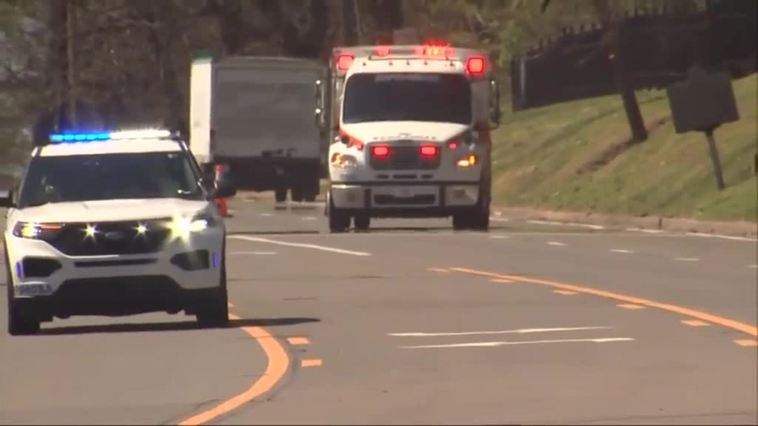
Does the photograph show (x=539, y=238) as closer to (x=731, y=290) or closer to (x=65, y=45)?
(x=731, y=290)

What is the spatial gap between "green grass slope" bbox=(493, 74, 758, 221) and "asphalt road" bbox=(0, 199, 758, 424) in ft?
31.0

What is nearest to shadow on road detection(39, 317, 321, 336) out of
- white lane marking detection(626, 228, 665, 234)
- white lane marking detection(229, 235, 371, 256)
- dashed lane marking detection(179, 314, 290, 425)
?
dashed lane marking detection(179, 314, 290, 425)

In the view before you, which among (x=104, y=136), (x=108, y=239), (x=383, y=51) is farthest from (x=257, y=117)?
(x=108, y=239)

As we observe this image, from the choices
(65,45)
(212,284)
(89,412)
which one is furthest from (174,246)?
(65,45)

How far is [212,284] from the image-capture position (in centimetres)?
1750

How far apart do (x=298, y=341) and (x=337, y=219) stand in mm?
17148

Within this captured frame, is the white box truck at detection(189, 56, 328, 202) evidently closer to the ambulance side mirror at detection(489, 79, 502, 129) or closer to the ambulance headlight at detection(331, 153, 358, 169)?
the ambulance headlight at detection(331, 153, 358, 169)

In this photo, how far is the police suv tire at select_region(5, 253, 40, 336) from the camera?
17641mm

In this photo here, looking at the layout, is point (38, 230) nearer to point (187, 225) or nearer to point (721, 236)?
point (187, 225)

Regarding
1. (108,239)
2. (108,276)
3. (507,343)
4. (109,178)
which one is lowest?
(507,343)

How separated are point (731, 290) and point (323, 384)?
27.9ft

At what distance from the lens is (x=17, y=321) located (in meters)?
17.8

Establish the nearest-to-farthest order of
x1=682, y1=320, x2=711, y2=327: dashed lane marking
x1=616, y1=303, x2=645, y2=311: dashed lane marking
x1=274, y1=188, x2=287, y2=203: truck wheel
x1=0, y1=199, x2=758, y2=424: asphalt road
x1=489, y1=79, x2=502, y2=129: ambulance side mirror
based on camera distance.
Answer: x1=0, y1=199, x2=758, y2=424: asphalt road < x1=682, y1=320, x2=711, y2=327: dashed lane marking < x1=616, y1=303, x2=645, y2=311: dashed lane marking < x1=489, y1=79, x2=502, y2=129: ambulance side mirror < x1=274, y1=188, x2=287, y2=203: truck wheel

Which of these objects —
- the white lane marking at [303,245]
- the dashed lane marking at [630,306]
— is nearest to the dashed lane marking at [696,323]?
the dashed lane marking at [630,306]
